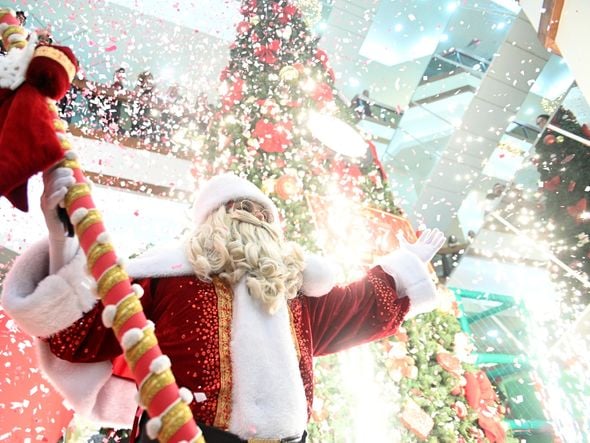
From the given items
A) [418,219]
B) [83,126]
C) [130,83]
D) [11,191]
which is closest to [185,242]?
[11,191]

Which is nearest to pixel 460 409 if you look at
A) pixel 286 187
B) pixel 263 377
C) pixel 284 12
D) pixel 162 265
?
pixel 286 187

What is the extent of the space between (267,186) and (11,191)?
258 centimetres

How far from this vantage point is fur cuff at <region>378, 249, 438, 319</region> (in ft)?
6.82

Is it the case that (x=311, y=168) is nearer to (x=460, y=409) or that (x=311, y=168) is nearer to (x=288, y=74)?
(x=288, y=74)

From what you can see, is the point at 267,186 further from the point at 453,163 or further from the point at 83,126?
the point at 453,163

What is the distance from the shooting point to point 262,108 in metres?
Result: 3.98

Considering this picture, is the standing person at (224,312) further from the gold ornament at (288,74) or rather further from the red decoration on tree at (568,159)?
the red decoration on tree at (568,159)

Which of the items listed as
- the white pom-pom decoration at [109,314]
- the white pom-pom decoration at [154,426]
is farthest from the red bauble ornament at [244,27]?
the white pom-pom decoration at [154,426]

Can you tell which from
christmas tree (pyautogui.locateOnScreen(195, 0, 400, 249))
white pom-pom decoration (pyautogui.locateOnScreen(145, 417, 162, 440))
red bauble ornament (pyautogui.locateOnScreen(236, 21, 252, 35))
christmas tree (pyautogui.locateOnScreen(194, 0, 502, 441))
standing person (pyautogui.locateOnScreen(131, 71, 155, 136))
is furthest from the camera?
standing person (pyautogui.locateOnScreen(131, 71, 155, 136))

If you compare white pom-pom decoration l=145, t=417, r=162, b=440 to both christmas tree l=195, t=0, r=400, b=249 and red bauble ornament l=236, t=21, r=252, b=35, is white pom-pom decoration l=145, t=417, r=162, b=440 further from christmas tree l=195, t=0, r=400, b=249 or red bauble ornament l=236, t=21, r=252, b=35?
red bauble ornament l=236, t=21, r=252, b=35

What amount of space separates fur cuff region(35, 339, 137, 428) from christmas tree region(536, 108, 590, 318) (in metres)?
4.12

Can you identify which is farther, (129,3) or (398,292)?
(129,3)

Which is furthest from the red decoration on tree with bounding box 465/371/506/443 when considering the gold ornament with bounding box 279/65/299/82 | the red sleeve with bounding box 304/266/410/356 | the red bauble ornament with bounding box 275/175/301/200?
the gold ornament with bounding box 279/65/299/82

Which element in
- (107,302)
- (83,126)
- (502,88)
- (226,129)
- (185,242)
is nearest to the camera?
(107,302)
